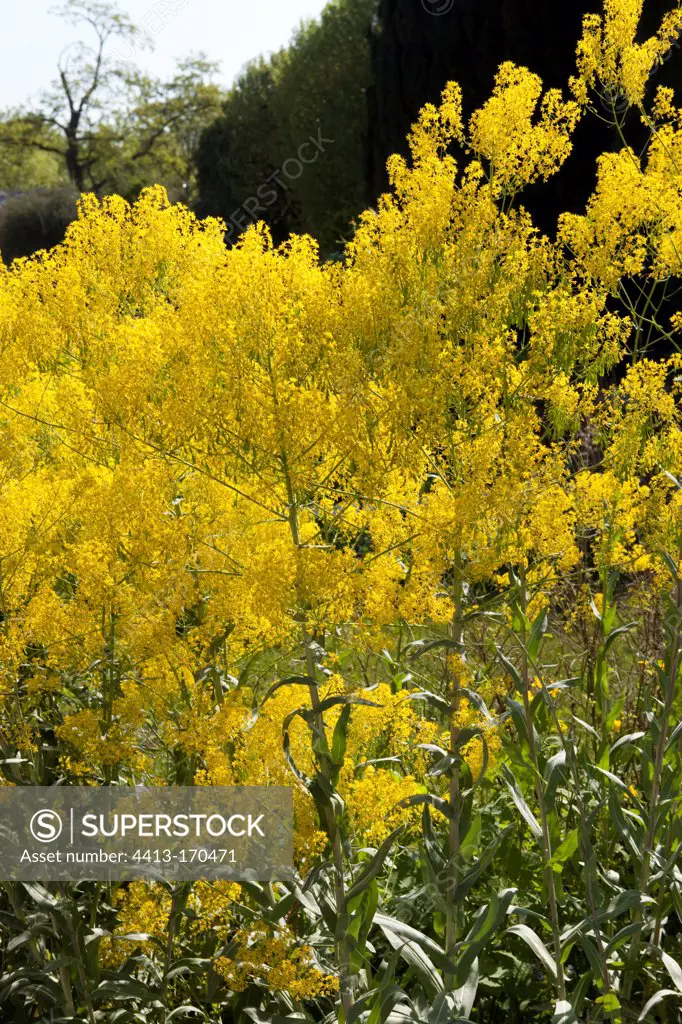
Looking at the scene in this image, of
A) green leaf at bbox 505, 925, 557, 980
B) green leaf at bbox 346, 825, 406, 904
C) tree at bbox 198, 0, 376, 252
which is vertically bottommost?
green leaf at bbox 505, 925, 557, 980

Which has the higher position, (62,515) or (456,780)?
(62,515)

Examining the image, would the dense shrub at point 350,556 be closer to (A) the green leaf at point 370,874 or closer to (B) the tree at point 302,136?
(A) the green leaf at point 370,874

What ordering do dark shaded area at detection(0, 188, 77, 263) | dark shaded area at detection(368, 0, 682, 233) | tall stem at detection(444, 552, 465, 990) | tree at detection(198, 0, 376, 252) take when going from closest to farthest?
tall stem at detection(444, 552, 465, 990) < dark shaded area at detection(368, 0, 682, 233) < tree at detection(198, 0, 376, 252) < dark shaded area at detection(0, 188, 77, 263)

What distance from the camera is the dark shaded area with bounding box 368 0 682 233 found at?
1145 cm

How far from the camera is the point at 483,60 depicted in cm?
1238

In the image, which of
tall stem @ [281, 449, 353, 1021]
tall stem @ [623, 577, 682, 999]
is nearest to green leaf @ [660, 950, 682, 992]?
tall stem @ [623, 577, 682, 999]

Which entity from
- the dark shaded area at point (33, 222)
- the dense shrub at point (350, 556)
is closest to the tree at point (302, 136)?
the dark shaded area at point (33, 222)

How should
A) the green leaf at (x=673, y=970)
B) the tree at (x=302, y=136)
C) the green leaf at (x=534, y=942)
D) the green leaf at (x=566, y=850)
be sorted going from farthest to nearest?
the tree at (x=302, y=136) → the green leaf at (x=566, y=850) → the green leaf at (x=673, y=970) → the green leaf at (x=534, y=942)

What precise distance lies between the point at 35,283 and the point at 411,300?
1814mm

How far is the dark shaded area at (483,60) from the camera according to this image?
11445 mm

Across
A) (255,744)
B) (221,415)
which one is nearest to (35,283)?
(221,415)

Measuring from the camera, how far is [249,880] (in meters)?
2.79

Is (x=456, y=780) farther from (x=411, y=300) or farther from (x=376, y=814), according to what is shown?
(x=411, y=300)

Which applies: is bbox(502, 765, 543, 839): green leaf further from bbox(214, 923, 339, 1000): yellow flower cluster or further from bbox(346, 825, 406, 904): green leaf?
bbox(214, 923, 339, 1000): yellow flower cluster
